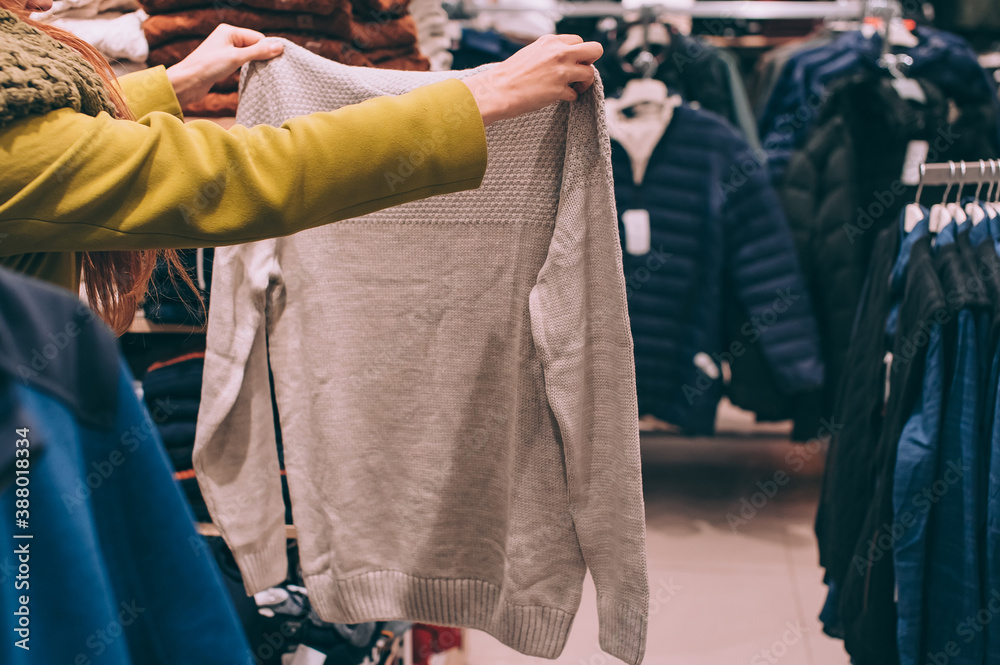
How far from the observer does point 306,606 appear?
146 cm

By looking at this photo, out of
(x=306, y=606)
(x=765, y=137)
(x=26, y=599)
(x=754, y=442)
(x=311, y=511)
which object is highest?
(x=26, y=599)

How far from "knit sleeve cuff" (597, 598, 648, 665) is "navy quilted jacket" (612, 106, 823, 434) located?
4.57 feet

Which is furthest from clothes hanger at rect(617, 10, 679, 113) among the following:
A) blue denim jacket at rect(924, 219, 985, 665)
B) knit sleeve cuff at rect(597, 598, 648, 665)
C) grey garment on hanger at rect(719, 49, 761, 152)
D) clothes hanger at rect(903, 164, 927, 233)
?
knit sleeve cuff at rect(597, 598, 648, 665)

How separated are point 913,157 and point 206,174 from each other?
2.27 meters

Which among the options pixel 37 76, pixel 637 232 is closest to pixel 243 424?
pixel 37 76

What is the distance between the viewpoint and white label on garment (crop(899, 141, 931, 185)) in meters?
2.25

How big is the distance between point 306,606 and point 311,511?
0.38 m

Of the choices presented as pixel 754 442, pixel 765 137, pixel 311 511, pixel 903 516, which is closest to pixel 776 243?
pixel 765 137

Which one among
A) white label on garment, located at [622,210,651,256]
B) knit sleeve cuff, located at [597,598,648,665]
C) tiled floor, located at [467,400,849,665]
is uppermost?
white label on garment, located at [622,210,651,256]

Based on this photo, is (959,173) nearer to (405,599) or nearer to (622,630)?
(622,630)

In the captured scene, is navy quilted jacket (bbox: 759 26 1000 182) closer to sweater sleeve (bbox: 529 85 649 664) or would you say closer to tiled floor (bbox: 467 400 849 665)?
tiled floor (bbox: 467 400 849 665)

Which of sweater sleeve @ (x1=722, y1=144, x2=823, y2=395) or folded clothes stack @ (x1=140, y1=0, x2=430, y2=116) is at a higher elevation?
folded clothes stack @ (x1=140, y1=0, x2=430, y2=116)

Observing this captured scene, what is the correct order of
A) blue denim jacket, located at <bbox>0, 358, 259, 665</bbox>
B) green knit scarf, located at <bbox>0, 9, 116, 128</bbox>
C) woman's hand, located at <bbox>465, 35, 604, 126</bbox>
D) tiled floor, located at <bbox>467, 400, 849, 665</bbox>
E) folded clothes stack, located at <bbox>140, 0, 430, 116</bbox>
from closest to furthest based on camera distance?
blue denim jacket, located at <bbox>0, 358, 259, 665</bbox> → green knit scarf, located at <bbox>0, 9, 116, 128</bbox> → woman's hand, located at <bbox>465, 35, 604, 126</bbox> → folded clothes stack, located at <bbox>140, 0, 430, 116</bbox> → tiled floor, located at <bbox>467, 400, 849, 665</bbox>

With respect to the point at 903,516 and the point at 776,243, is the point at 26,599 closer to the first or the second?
the point at 903,516
